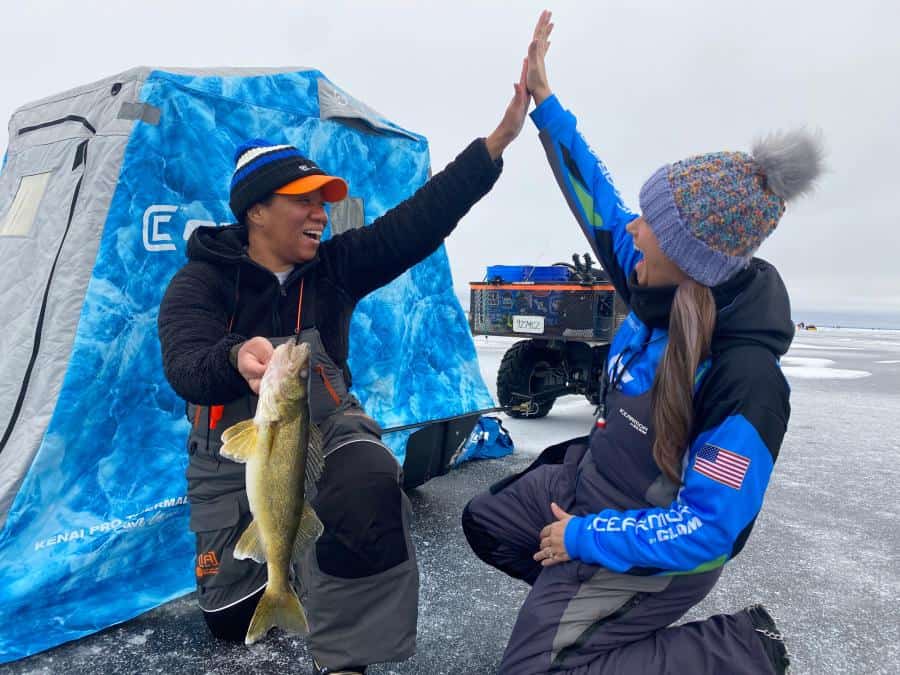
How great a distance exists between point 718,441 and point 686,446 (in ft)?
0.47

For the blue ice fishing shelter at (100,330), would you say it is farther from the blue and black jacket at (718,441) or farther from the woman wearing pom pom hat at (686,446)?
the blue and black jacket at (718,441)

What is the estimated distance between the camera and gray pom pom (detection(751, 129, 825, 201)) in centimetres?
192

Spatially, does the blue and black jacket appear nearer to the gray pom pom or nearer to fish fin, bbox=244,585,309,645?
the gray pom pom

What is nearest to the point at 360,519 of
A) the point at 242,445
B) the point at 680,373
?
the point at 242,445

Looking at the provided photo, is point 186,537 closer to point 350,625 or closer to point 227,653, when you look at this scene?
point 227,653

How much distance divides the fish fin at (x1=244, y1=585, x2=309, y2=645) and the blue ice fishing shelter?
1129 millimetres

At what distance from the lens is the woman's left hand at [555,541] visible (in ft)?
7.00

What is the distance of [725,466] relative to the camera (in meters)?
1.82

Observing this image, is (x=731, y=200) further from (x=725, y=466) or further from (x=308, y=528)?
(x=308, y=528)

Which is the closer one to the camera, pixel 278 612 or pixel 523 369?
pixel 278 612

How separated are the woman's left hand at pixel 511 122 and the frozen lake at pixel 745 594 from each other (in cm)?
215

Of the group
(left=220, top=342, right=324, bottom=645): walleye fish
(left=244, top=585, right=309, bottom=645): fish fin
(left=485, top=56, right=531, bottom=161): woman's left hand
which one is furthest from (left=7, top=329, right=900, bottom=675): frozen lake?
(left=485, top=56, right=531, bottom=161): woman's left hand

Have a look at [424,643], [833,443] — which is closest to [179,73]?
[424,643]

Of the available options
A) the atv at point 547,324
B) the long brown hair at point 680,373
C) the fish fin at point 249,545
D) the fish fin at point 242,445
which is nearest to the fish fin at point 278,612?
the fish fin at point 249,545
